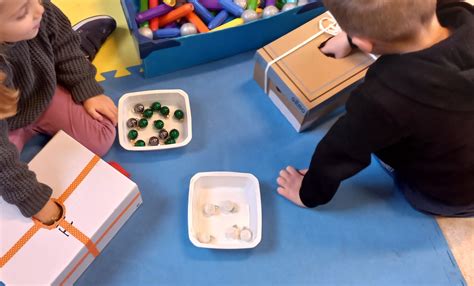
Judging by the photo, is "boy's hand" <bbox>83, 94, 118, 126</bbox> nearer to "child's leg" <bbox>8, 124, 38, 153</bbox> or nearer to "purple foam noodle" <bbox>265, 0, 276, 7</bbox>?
"child's leg" <bbox>8, 124, 38, 153</bbox>

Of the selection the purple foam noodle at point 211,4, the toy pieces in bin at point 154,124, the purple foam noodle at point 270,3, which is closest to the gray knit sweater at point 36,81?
the toy pieces in bin at point 154,124

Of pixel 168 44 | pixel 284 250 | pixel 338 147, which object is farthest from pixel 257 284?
pixel 168 44

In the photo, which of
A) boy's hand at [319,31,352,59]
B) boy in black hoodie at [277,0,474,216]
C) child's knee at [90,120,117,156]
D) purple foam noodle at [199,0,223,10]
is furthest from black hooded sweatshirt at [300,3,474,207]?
purple foam noodle at [199,0,223,10]

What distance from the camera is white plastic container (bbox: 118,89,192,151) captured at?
3.44ft

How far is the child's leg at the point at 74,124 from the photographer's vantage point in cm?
98

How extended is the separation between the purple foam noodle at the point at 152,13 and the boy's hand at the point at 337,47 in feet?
1.52

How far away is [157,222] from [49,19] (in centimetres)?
51

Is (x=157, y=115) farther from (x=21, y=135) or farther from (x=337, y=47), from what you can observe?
(x=337, y=47)

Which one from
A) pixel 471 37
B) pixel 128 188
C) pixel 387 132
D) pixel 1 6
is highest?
pixel 1 6

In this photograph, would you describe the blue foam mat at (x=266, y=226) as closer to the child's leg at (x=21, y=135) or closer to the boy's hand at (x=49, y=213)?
the child's leg at (x=21, y=135)

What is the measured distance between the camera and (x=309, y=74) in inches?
39.6

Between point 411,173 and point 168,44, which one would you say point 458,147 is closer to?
point 411,173

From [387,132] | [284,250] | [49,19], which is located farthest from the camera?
[284,250]

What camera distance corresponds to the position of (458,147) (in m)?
0.75
